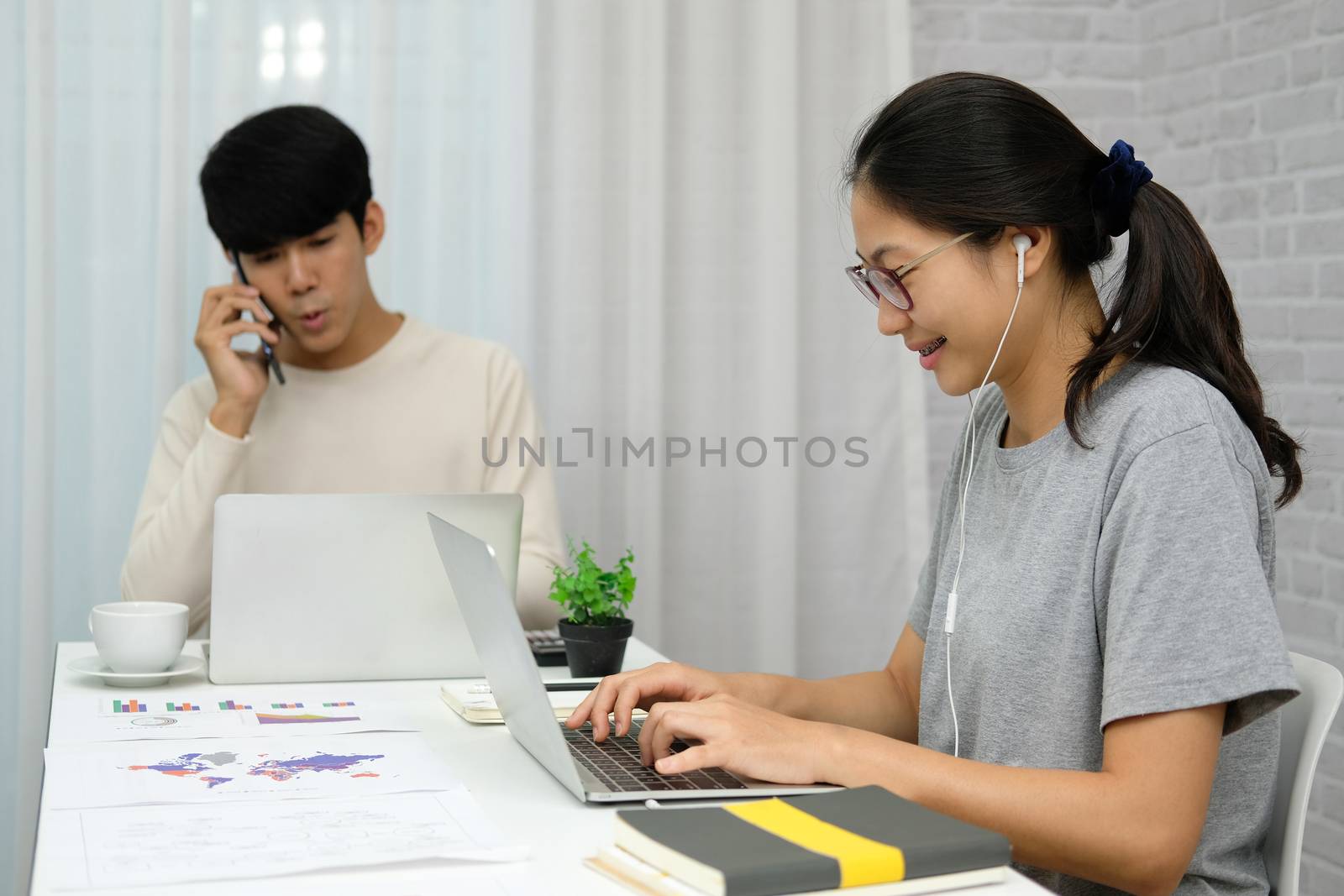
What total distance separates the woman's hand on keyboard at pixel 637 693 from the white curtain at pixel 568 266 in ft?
4.60

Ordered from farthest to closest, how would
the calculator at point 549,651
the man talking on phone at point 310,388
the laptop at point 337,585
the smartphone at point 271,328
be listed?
1. the smartphone at point 271,328
2. the man talking on phone at point 310,388
3. the calculator at point 549,651
4. the laptop at point 337,585


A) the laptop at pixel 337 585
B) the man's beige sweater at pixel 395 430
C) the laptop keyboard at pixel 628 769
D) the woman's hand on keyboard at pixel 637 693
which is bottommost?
the laptop keyboard at pixel 628 769

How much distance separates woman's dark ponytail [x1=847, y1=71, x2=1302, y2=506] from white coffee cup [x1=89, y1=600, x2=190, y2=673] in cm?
95

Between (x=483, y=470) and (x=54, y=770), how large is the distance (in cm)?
118

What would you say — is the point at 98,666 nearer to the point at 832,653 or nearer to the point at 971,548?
the point at 971,548

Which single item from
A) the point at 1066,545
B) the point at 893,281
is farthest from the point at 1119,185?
the point at 1066,545

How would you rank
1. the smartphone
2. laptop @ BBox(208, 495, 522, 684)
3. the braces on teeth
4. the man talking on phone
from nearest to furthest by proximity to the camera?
the braces on teeth
laptop @ BBox(208, 495, 522, 684)
the man talking on phone
the smartphone

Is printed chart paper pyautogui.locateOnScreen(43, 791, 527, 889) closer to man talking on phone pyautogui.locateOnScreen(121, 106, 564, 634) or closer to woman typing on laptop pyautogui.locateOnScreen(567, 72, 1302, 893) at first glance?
woman typing on laptop pyautogui.locateOnScreen(567, 72, 1302, 893)

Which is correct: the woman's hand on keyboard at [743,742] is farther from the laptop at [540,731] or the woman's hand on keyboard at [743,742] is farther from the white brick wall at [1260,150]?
the white brick wall at [1260,150]

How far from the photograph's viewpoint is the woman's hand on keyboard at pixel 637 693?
129 cm

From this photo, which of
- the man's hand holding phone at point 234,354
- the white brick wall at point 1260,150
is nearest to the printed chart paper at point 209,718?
the man's hand holding phone at point 234,354

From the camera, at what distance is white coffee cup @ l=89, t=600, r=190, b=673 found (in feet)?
5.06

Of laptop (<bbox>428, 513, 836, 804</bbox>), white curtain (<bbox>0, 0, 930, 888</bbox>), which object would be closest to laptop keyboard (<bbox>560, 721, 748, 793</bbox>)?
laptop (<bbox>428, 513, 836, 804</bbox>)

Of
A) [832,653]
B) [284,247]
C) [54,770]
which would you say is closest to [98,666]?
[54,770]
